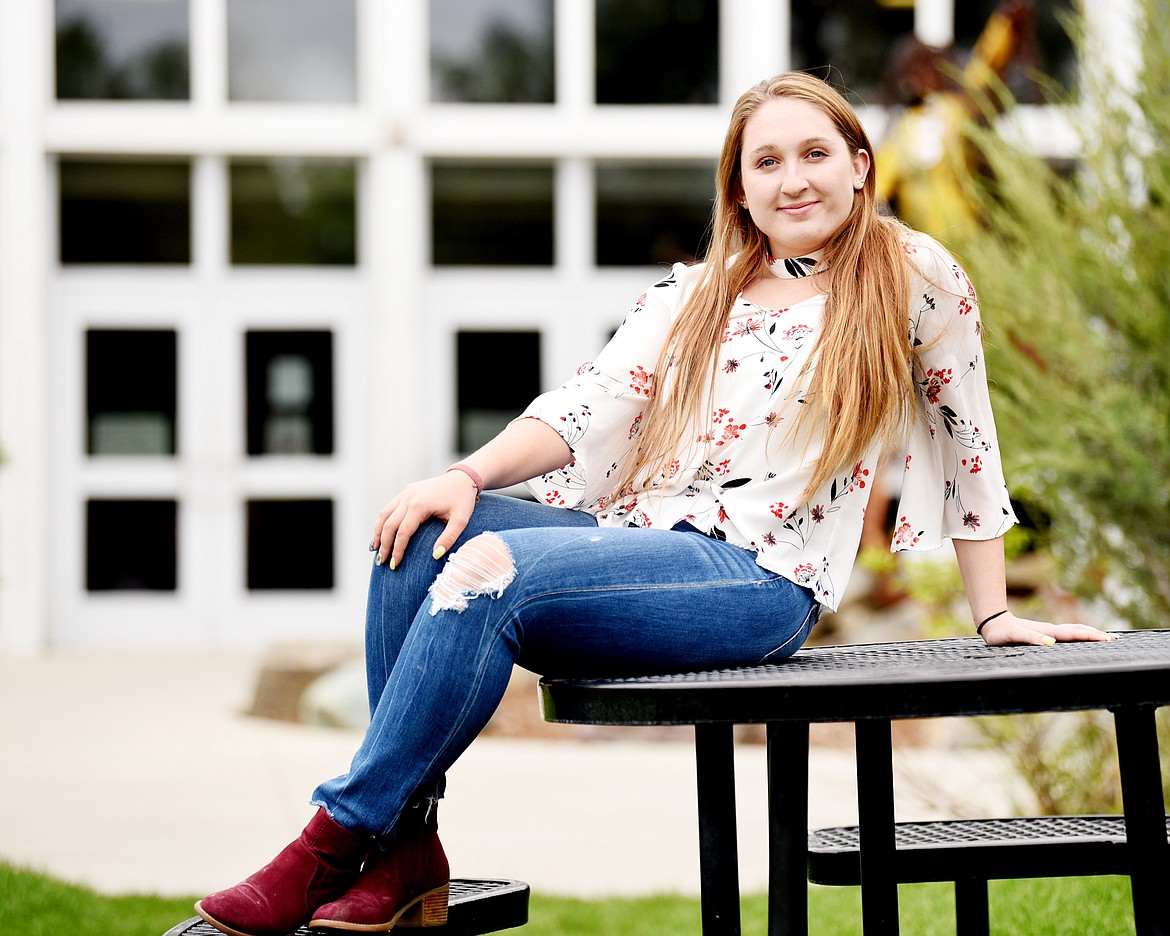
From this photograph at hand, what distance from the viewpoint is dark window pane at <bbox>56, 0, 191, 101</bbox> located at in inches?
430

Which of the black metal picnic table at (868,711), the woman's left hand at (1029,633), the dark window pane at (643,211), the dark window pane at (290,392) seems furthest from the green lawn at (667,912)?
the dark window pane at (643,211)

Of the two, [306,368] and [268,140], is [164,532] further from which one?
[268,140]

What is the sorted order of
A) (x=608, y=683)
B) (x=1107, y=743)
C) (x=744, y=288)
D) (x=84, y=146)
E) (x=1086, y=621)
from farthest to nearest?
1. (x=84, y=146)
2. (x=1086, y=621)
3. (x=1107, y=743)
4. (x=744, y=288)
5. (x=608, y=683)

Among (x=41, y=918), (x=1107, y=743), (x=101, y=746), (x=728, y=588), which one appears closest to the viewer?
(x=728, y=588)

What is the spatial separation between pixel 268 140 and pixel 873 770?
9.51 metres

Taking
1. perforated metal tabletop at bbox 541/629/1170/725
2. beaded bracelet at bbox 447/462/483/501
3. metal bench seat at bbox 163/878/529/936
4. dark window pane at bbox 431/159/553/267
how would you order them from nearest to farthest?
perforated metal tabletop at bbox 541/629/1170/725 → metal bench seat at bbox 163/878/529/936 → beaded bracelet at bbox 447/462/483/501 → dark window pane at bbox 431/159/553/267

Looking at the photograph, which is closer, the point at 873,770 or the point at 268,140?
the point at 873,770

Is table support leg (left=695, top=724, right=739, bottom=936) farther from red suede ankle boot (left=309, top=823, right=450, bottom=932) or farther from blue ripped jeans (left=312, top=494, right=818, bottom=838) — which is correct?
red suede ankle boot (left=309, top=823, right=450, bottom=932)

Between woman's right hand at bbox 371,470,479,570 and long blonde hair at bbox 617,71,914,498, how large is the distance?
0.35 metres

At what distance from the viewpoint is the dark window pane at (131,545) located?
10.9m

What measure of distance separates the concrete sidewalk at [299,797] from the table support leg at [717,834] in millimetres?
2149

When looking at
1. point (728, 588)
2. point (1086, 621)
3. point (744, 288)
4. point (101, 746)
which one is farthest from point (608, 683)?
point (101, 746)

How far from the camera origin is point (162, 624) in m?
10.8

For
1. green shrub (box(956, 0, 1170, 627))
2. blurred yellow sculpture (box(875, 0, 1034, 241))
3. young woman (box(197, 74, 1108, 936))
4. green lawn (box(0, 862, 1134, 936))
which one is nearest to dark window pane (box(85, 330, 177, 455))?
blurred yellow sculpture (box(875, 0, 1034, 241))
